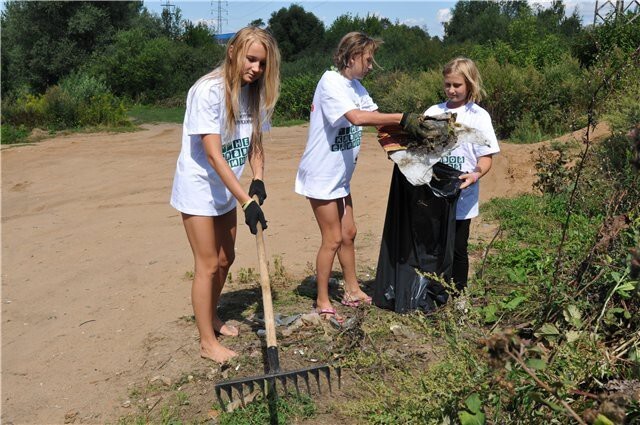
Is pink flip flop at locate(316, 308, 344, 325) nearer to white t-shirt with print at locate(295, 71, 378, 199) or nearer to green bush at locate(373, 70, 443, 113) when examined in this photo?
white t-shirt with print at locate(295, 71, 378, 199)

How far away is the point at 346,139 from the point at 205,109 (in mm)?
1048

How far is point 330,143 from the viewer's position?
4.01 meters

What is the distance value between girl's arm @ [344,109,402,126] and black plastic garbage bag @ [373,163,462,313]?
354 mm

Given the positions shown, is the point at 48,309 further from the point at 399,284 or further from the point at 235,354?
the point at 399,284

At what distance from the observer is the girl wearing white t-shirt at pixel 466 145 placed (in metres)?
3.87

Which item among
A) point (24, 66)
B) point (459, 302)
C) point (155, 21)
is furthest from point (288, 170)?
point (155, 21)

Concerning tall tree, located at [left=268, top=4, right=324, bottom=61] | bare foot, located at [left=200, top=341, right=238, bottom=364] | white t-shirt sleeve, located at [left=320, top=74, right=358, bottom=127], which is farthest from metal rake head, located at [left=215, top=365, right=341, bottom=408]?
tall tree, located at [left=268, top=4, right=324, bottom=61]

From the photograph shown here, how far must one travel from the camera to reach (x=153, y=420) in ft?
10.5

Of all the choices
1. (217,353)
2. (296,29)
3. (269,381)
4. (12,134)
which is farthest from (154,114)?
(296,29)

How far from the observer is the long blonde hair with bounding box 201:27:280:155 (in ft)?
11.0

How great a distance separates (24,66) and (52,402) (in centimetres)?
2854

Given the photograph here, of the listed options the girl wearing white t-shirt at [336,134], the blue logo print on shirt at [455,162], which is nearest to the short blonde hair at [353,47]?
the girl wearing white t-shirt at [336,134]

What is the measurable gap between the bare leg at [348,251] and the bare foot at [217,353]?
1.05 m

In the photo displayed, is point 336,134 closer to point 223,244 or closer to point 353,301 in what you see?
point 223,244
